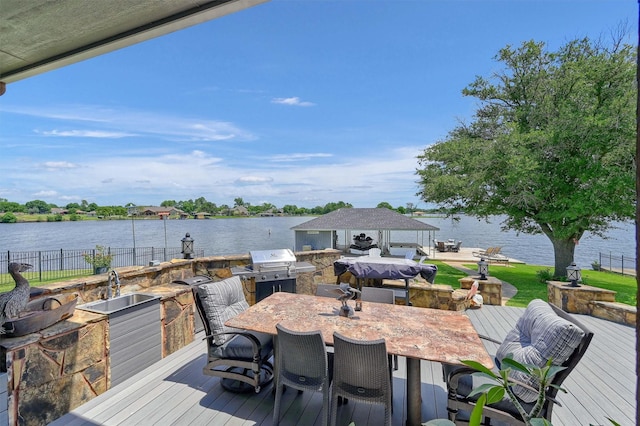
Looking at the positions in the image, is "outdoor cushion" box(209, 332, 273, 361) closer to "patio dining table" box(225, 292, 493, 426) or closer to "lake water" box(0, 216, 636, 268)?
"patio dining table" box(225, 292, 493, 426)

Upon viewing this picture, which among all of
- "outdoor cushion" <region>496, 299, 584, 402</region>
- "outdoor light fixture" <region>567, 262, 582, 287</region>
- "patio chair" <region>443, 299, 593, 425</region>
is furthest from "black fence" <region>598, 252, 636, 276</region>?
"patio chair" <region>443, 299, 593, 425</region>

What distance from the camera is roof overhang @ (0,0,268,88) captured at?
210 centimetres

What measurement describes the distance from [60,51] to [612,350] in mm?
7798

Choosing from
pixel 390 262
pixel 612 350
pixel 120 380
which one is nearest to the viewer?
pixel 120 380

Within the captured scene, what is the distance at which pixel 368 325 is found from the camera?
9.58 feet

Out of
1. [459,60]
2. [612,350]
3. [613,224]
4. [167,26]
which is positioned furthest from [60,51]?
[613,224]

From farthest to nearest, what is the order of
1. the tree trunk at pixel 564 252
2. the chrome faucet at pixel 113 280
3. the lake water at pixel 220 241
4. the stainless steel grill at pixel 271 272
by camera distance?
the lake water at pixel 220 241 → the tree trunk at pixel 564 252 → the stainless steel grill at pixel 271 272 → the chrome faucet at pixel 113 280

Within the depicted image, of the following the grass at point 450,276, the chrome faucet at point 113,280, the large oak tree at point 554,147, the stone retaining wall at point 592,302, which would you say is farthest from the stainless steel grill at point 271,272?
the large oak tree at point 554,147

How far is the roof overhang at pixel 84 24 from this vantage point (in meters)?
2.10

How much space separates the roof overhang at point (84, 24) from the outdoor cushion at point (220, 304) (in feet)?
8.36

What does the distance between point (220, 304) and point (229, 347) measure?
504 millimetres

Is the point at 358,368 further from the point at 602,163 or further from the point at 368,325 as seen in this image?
the point at 602,163

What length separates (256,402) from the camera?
3.02m

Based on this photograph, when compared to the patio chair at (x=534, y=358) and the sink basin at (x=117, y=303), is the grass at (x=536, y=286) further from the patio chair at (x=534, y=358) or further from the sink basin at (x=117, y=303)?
the sink basin at (x=117, y=303)
